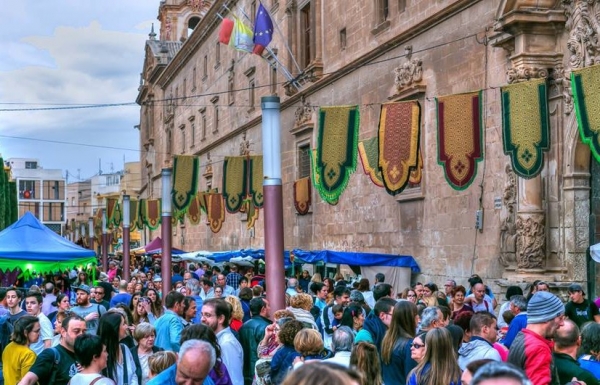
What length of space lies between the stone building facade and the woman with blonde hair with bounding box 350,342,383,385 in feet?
28.8

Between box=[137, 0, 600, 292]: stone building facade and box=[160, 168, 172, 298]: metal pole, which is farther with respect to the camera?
box=[160, 168, 172, 298]: metal pole

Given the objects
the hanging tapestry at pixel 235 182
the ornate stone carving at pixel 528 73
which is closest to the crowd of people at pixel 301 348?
the ornate stone carving at pixel 528 73

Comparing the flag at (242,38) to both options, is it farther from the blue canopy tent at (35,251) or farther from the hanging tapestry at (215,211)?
the blue canopy tent at (35,251)

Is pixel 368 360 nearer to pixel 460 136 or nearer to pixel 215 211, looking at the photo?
pixel 460 136

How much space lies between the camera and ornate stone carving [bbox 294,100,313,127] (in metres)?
26.5

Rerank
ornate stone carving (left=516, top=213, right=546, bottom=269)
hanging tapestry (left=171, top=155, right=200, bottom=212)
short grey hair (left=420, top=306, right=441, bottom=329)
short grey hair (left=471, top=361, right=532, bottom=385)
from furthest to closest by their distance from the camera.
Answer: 1. hanging tapestry (left=171, top=155, right=200, bottom=212)
2. ornate stone carving (left=516, top=213, right=546, bottom=269)
3. short grey hair (left=420, top=306, right=441, bottom=329)
4. short grey hair (left=471, top=361, right=532, bottom=385)

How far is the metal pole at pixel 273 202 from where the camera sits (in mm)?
9641

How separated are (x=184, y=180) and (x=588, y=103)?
12.9 metres

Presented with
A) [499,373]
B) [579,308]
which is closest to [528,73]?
[579,308]

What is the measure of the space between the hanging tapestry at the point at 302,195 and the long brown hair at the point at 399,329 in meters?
19.5

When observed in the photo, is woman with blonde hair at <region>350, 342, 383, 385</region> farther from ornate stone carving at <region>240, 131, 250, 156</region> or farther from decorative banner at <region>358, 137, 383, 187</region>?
ornate stone carving at <region>240, 131, 250, 156</region>

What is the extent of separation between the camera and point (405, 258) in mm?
19016

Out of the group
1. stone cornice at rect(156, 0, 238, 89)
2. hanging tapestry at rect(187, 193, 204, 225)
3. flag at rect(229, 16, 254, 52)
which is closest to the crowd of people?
flag at rect(229, 16, 254, 52)

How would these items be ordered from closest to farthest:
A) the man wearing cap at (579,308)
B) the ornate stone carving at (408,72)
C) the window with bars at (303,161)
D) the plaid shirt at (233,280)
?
1. the man wearing cap at (579,308)
2. the plaid shirt at (233,280)
3. the ornate stone carving at (408,72)
4. the window with bars at (303,161)
